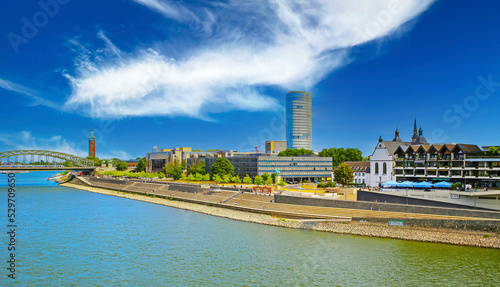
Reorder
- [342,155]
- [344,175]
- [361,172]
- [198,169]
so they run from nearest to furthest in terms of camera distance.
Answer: [344,175]
[361,172]
[198,169]
[342,155]

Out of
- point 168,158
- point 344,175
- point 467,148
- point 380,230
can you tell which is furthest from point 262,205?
point 168,158

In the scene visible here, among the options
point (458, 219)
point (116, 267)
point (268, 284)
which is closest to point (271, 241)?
point (268, 284)

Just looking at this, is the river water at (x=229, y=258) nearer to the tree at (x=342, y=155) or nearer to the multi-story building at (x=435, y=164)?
the multi-story building at (x=435, y=164)

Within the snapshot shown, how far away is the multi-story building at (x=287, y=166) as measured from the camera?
9981 cm

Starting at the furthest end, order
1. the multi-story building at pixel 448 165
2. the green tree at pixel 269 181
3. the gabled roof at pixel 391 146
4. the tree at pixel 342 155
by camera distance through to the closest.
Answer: the tree at pixel 342 155
the green tree at pixel 269 181
the gabled roof at pixel 391 146
the multi-story building at pixel 448 165

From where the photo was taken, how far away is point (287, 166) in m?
101

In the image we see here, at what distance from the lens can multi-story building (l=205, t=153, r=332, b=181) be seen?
99812 mm

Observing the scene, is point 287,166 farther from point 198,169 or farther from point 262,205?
point 262,205

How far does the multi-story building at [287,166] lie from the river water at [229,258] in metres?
52.7

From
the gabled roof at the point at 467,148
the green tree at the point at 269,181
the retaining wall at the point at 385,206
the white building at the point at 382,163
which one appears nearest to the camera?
the retaining wall at the point at 385,206

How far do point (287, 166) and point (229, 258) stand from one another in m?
69.9

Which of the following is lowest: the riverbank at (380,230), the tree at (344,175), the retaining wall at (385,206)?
the riverbank at (380,230)

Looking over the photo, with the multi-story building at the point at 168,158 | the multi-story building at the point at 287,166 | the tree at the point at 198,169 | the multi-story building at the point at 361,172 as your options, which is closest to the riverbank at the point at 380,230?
the multi-story building at the point at 361,172

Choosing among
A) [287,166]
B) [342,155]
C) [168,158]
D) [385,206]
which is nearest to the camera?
[385,206]
